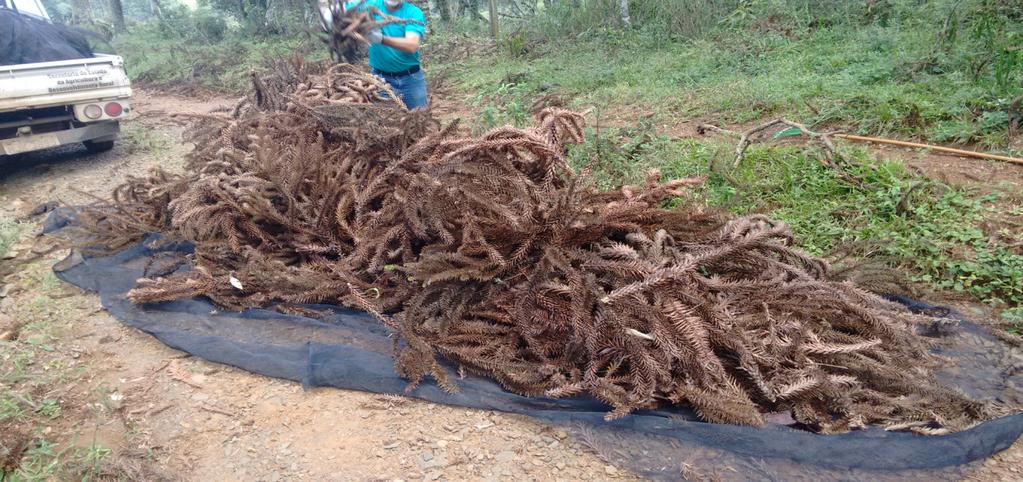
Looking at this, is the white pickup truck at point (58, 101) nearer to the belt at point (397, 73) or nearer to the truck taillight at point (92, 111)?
the truck taillight at point (92, 111)

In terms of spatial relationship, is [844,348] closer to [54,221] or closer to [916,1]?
[54,221]

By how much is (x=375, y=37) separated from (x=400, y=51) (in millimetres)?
326

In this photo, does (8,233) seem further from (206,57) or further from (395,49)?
(206,57)

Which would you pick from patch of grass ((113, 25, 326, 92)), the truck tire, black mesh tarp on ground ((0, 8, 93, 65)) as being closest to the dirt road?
black mesh tarp on ground ((0, 8, 93, 65))

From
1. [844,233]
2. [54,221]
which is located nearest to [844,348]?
[844,233]

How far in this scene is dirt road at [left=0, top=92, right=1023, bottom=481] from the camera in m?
2.41

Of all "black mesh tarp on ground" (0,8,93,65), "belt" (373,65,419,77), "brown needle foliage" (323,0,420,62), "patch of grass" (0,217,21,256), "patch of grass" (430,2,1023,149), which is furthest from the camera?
"black mesh tarp on ground" (0,8,93,65)

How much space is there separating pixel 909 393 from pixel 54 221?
5591 mm

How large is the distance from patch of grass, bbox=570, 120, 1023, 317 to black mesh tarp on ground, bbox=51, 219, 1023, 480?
987mm

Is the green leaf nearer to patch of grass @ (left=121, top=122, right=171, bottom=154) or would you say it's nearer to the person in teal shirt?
the person in teal shirt

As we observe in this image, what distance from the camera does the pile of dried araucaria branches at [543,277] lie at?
2.48 metres

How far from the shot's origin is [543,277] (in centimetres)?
285

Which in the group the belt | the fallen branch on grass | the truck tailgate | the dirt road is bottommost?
the dirt road

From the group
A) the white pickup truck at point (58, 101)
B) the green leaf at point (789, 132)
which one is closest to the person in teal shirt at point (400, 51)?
the white pickup truck at point (58, 101)
